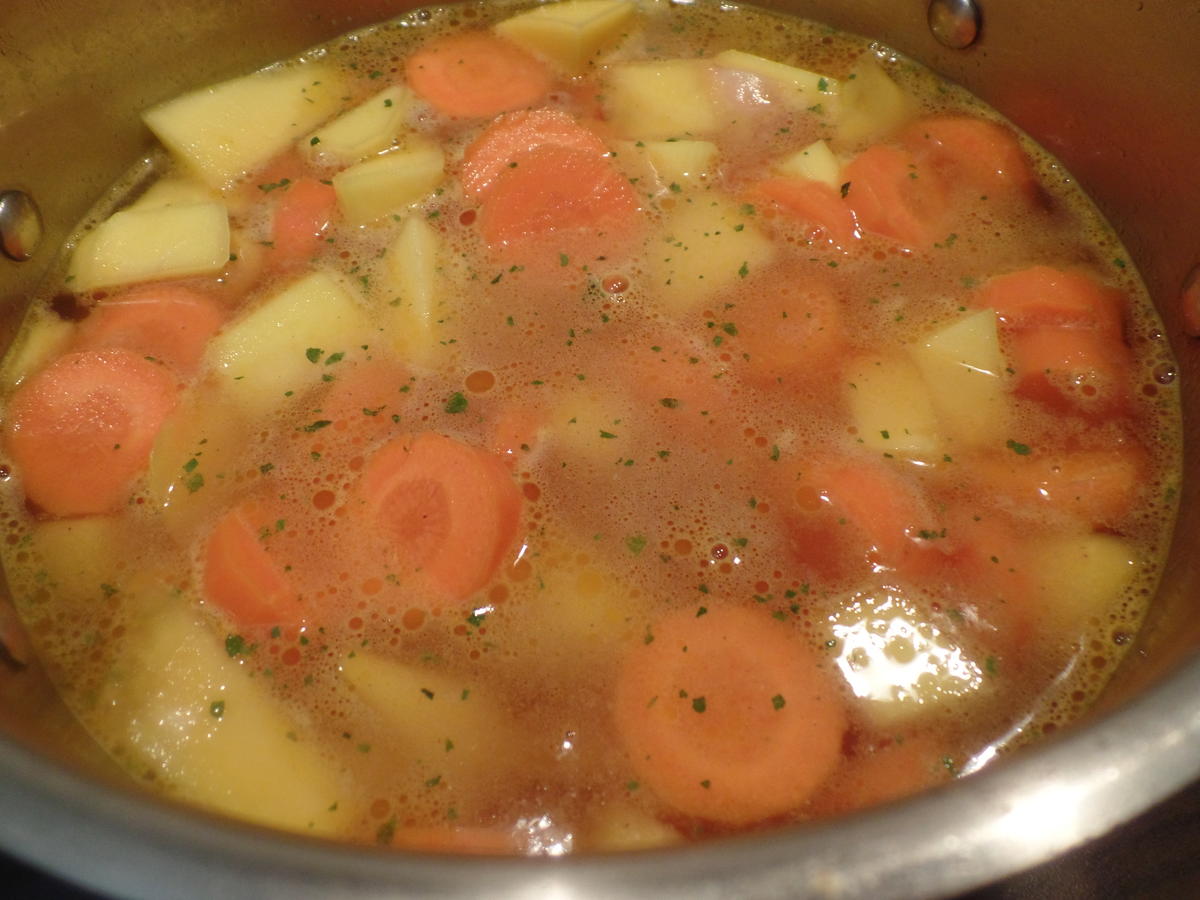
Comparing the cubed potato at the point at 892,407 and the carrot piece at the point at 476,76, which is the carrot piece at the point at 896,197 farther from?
the carrot piece at the point at 476,76

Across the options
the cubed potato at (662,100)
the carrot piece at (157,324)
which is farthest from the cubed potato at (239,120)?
the cubed potato at (662,100)

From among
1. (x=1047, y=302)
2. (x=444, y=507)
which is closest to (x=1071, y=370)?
(x=1047, y=302)

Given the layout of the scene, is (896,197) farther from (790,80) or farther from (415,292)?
(415,292)

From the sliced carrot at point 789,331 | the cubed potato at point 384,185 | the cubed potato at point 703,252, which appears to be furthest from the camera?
the cubed potato at point 384,185

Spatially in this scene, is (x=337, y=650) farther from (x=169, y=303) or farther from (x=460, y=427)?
(x=169, y=303)

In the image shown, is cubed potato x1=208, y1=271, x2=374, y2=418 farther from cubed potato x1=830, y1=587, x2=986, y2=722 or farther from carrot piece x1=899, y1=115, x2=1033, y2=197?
carrot piece x1=899, y1=115, x2=1033, y2=197

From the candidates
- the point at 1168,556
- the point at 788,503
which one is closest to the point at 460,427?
the point at 788,503
